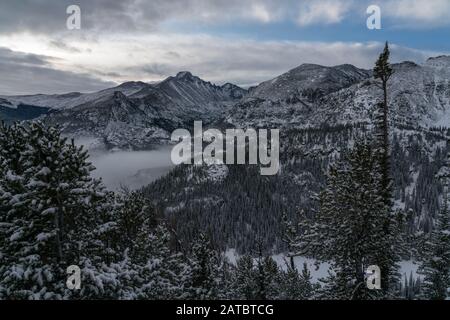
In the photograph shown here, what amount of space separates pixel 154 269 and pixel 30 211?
25.3 ft

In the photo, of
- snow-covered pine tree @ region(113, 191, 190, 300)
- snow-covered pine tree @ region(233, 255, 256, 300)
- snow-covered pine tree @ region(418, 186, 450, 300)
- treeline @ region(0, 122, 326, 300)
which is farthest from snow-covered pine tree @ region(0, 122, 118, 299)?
snow-covered pine tree @ region(418, 186, 450, 300)

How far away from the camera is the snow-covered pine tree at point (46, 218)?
14.0m

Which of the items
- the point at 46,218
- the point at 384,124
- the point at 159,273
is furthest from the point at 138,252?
the point at 384,124

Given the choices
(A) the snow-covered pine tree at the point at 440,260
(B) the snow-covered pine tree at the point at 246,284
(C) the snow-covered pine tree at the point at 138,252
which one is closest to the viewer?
(C) the snow-covered pine tree at the point at 138,252

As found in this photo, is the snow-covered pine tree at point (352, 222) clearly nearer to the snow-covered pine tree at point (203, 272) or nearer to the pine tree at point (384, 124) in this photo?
the pine tree at point (384, 124)

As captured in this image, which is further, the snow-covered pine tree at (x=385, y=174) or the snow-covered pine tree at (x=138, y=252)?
the snow-covered pine tree at (x=385, y=174)

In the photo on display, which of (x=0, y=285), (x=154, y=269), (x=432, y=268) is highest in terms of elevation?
(x=0, y=285)

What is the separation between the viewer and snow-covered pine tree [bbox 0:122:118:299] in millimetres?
13992

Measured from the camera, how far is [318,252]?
19.9 m

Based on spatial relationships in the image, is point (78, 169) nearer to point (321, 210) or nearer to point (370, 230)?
point (321, 210)

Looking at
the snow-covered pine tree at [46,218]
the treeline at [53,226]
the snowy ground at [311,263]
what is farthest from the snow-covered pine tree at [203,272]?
the snowy ground at [311,263]

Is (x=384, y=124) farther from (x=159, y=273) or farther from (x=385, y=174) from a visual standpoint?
(x=159, y=273)

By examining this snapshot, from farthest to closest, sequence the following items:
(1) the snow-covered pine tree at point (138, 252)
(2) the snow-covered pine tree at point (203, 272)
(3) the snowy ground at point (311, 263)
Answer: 1. (3) the snowy ground at point (311, 263)
2. (2) the snow-covered pine tree at point (203, 272)
3. (1) the snow-covered pine tree at point (138, 252)
